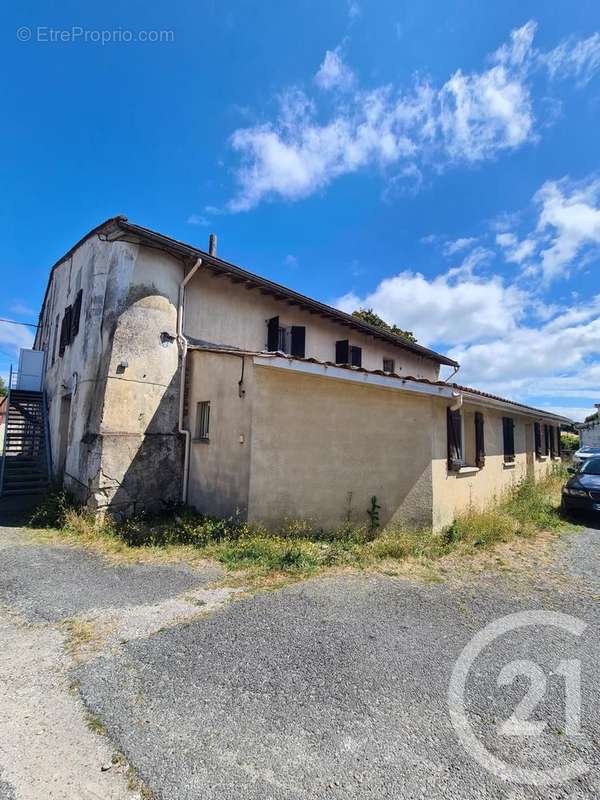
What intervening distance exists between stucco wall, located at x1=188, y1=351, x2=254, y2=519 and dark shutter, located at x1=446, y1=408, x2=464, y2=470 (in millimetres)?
4007

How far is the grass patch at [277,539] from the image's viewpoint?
581 centimetres

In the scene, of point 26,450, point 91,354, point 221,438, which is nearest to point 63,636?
point 221,438

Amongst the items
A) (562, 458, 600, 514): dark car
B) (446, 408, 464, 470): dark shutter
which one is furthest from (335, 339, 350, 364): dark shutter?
(562, 458, 600, 514): dark car

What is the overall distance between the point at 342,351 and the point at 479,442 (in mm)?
5957

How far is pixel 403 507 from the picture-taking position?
277 inches

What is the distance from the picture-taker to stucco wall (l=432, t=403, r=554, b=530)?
23.7 ft

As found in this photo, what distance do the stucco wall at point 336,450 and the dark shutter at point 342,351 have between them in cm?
637

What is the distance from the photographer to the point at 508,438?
36.5 feet

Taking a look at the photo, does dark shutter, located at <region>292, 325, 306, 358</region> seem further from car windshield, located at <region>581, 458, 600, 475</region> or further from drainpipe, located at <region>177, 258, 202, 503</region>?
car windshield, located at <region>581, 458, 600, 475</region>

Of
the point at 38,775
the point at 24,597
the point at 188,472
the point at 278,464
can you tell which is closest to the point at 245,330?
the point at 188,472

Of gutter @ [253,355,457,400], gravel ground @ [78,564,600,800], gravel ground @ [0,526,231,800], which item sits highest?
gutter @ [253,355,457,400]

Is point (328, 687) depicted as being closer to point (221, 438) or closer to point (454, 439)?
point (221, 438)

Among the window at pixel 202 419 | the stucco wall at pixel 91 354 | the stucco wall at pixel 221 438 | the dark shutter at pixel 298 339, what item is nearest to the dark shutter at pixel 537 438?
the dark shutter at pixel 298 339

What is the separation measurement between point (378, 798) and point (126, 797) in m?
1.38
